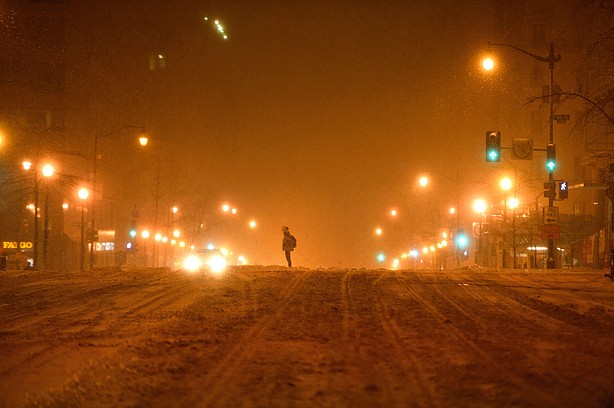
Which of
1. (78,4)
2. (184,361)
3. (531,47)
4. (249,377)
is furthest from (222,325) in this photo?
(78,4)

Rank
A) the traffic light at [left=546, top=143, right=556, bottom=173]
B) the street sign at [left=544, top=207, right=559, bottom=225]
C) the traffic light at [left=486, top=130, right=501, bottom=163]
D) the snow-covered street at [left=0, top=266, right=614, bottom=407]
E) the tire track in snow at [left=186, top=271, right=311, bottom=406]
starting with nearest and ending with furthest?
1. the tire track in snow at [left=186, top=271, right=311, bottom=406]
2. the snow-covered street at [left=0, top=266, right=614, bottom=407]
3. the traffic light at [left=486, top=130, right=501, bottom=163]
4. the street sign at [left=544, top=207, right=559, bottom=225]
5. the traffic light at [left=546, top=143, right=556, bottom=173]


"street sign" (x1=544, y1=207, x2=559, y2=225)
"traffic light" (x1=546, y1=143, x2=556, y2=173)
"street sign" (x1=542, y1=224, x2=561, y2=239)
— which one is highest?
"traffic light" (x1=546, y1=143, x2=556, y2=173)

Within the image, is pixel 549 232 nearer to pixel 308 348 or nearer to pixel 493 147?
pixel 493 147

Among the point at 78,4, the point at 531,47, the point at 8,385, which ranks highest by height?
the point at 78,4

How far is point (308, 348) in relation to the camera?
361 inches

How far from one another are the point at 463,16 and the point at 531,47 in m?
17.0

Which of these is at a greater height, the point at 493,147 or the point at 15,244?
the point at 493,147

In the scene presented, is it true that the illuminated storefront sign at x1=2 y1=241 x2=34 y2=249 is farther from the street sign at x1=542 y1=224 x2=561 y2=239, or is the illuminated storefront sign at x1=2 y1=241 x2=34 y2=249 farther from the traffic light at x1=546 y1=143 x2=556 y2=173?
the traffic light at x1=546 y1=143 x2=556 y2=173

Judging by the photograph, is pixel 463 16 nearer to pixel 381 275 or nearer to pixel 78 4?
pixel 78 4

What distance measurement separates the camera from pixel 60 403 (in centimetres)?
648

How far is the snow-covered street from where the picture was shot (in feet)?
22.0

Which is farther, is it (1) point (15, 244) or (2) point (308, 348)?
(1) point (15, 244)

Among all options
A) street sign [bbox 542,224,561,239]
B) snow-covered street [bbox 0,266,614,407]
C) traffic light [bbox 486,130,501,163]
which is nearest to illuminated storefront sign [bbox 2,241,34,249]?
traffic light [bbox 486,130,501,163]

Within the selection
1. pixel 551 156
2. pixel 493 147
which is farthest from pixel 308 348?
pixel 551 156
